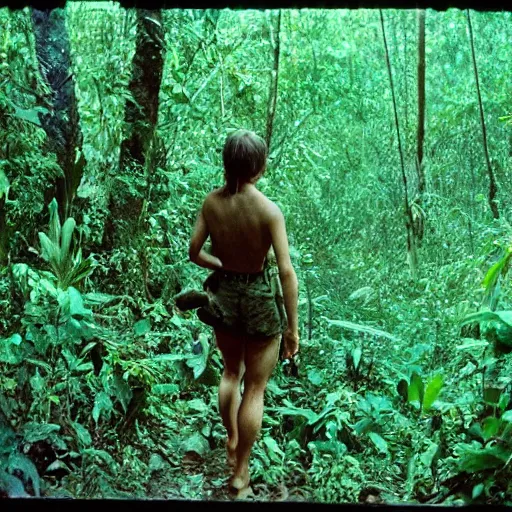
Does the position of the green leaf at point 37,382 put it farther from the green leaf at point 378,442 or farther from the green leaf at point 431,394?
the green leaf at point 431,394

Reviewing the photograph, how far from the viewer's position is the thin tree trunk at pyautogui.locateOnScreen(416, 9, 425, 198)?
416 centimetres

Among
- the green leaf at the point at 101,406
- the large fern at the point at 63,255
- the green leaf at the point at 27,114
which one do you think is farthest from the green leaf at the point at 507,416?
the green leaf at the point at 27,114

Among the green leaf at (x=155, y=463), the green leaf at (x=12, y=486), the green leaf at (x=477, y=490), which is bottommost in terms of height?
the green leaf at (x=12, y=486)

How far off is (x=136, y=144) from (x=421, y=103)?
1.33 metres

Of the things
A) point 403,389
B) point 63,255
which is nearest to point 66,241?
point 63,255

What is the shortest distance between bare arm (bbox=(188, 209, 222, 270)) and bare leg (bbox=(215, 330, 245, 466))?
289 millimetres

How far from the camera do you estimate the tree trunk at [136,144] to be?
4.24 m

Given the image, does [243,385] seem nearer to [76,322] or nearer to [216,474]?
[216,474]

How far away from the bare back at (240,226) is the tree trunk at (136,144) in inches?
24.2

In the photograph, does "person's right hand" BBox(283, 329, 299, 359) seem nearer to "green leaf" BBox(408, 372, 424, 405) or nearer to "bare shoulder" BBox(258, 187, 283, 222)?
"bare shoulder" BBox(258, 187, 283, 222)

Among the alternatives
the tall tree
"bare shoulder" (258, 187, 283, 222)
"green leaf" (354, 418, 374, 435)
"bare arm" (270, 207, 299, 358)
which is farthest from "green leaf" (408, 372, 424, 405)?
"bare shoulder" (258, 187, 283, 222)

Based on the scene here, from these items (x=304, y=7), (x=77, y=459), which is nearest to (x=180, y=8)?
(x=304, y=7)

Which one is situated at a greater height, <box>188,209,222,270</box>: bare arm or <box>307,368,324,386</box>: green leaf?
<box>188,209,222,270</box>: bare arm

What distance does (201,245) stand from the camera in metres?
3.83
